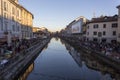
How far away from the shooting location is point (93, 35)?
60.9m

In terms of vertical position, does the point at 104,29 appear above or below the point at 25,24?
below

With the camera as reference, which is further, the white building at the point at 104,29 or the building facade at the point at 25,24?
the building facade at the point at 25,24

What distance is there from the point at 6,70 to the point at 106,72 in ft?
47.6

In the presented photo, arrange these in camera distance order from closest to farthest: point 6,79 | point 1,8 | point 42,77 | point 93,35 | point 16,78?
point 6,79
point 16,78
point 42,77
point 1,8
point 93,35

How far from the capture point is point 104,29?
5591cm

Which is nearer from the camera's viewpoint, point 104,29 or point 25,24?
point 104,29

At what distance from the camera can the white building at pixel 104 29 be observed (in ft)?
173

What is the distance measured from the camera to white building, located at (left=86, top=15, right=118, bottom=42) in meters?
52.7

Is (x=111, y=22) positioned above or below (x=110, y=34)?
above

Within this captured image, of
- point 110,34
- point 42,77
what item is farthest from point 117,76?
point 110,34

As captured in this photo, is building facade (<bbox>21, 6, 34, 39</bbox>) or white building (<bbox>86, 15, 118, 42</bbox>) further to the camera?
building facade (<bbox>21, 6, 34, 39</bbox>)

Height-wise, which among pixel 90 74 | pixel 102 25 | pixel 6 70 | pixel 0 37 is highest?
pixel 102 25

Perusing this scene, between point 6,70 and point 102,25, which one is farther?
point 102,25

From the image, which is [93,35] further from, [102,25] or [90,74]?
[90,74]
